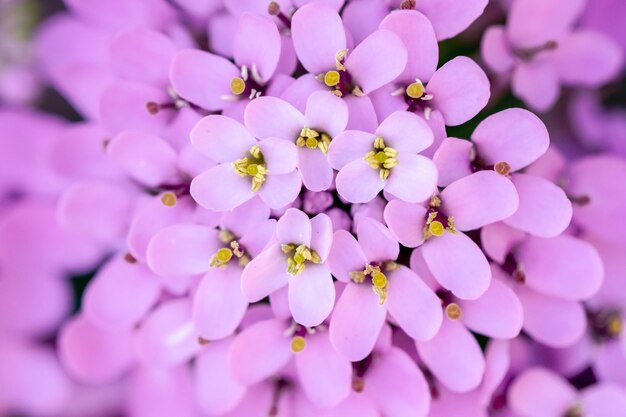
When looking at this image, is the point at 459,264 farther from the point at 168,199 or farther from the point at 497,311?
the point at 168,199

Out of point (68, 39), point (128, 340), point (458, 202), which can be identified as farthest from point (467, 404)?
point (68, 39)

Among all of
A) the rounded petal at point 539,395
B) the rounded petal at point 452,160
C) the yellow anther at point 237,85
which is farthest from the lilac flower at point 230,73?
the rounded petal at point 539,395

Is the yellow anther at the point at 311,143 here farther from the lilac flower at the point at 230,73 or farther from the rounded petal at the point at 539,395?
the rounded petal at the point at 539,395

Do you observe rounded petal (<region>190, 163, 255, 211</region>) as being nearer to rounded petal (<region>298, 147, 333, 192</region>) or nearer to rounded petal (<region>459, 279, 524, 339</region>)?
rounded petal (<region>298, 147, 333, 192</region>)

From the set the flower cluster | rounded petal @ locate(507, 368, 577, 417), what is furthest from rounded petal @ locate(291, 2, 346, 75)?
rounded petal @ locate(507, 368, 577, 417)

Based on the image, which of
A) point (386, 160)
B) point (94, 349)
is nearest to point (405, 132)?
point (386, 160)

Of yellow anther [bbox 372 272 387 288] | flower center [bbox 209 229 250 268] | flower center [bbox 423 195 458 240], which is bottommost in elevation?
flower center [bbox 209 229 250 268]
